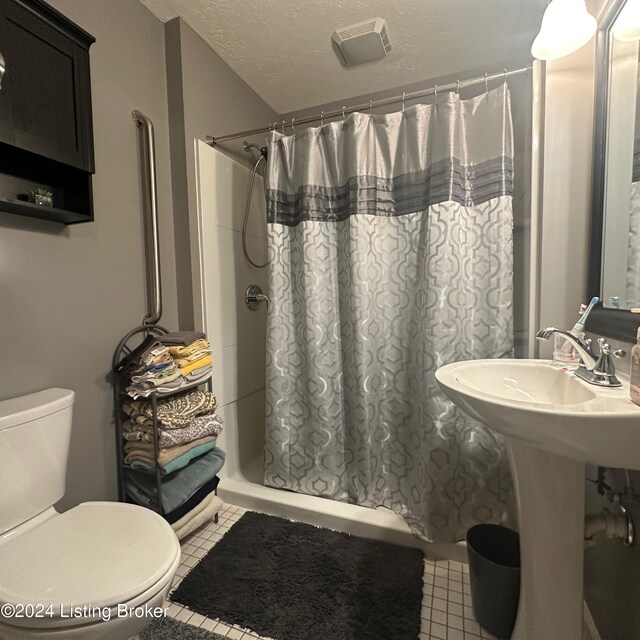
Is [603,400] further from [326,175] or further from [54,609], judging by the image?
[326,175]

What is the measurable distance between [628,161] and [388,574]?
160 cm

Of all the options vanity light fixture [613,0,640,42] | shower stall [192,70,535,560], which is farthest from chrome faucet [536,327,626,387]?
vanity light fixture [613,0,640,42]

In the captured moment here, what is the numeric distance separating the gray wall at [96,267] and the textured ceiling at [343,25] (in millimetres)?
322

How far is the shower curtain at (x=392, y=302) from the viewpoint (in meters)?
1.36

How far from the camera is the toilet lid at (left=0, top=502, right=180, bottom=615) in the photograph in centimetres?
75

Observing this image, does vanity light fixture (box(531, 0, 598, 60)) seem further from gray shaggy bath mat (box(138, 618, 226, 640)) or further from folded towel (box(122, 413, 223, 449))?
gray shaggy bath mat (box(138, 618, 226, 640))

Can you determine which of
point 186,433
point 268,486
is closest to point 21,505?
point 186,433

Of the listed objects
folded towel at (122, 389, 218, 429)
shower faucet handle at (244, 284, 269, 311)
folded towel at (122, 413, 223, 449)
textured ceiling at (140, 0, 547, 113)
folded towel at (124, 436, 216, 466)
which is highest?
textured ceiling at (140, 0, 547, 113)

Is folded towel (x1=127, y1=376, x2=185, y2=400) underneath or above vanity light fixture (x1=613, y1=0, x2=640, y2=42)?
underneath

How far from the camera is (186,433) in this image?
132 cm

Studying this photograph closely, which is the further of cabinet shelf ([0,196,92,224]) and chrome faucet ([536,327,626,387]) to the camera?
cabinet shelf ([0,196,92,224])

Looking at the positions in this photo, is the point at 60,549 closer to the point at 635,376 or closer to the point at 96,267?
the point at 96,267

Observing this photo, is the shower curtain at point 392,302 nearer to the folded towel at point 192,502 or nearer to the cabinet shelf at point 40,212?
the folded towel at point 192,502

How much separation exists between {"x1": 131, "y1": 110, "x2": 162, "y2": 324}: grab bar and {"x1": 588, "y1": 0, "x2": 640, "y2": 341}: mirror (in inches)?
66.3
